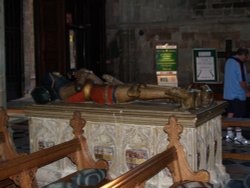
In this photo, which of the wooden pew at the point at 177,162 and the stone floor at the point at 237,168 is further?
the stone floor at the point at 237,168

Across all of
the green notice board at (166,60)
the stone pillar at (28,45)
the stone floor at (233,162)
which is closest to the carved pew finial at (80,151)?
the stone floor at (233,162)

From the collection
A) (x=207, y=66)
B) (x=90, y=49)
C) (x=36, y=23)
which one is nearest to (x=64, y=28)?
(x=36, y=23)

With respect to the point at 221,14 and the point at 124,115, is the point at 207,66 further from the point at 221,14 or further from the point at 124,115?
the point at 124,115

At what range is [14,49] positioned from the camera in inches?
454

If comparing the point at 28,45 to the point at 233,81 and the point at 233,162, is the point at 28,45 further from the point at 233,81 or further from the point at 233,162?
the point at 233,162

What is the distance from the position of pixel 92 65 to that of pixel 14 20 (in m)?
2.66

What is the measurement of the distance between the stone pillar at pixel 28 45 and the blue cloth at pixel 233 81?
618cm

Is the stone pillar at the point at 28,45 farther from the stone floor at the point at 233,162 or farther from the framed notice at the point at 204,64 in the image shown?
the framed notice at the point at 204,64

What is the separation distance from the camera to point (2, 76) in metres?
6.14

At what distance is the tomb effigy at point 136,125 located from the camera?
13.3 feet

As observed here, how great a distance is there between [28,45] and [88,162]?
27.7 ft

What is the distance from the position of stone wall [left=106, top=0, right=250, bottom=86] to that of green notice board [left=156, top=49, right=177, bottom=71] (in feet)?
7.65

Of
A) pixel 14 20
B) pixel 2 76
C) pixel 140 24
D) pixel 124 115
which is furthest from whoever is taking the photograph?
pixel 140 24

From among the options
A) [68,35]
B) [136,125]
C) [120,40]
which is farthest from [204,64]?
[136,125]
